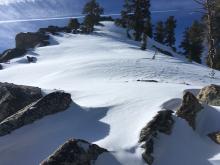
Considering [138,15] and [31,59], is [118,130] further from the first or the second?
[138,15]

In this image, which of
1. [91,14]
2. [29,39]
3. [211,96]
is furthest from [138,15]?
[211,96]

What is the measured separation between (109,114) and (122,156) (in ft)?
10.9

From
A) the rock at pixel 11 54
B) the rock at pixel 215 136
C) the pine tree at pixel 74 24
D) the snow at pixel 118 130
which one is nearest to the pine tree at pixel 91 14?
the pine tree at pixel 74 24

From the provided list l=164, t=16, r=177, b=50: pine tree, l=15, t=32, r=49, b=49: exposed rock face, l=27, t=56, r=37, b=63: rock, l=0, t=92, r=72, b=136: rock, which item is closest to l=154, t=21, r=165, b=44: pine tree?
l=164, t=16, r=177, b=50: pine tree

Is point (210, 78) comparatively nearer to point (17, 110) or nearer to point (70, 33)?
point (17, 110)

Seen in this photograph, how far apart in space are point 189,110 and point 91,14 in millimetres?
57730

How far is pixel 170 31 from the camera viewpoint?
76.6 m

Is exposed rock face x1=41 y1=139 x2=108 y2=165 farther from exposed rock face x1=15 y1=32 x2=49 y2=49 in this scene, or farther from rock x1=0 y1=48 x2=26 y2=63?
exposed rock face x1=15 y1=32 x2=49 y2=49

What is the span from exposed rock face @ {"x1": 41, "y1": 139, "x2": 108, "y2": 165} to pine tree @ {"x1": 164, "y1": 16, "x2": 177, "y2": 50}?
64.6 metres

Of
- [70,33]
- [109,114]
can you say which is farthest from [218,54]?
[109,114]

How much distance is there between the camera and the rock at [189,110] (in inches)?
593

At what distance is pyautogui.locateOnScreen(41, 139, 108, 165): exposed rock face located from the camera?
468 inches

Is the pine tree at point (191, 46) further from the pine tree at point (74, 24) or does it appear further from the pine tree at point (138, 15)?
the pine tree at point (74, 24)

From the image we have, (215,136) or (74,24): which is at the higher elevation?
(215,136)
